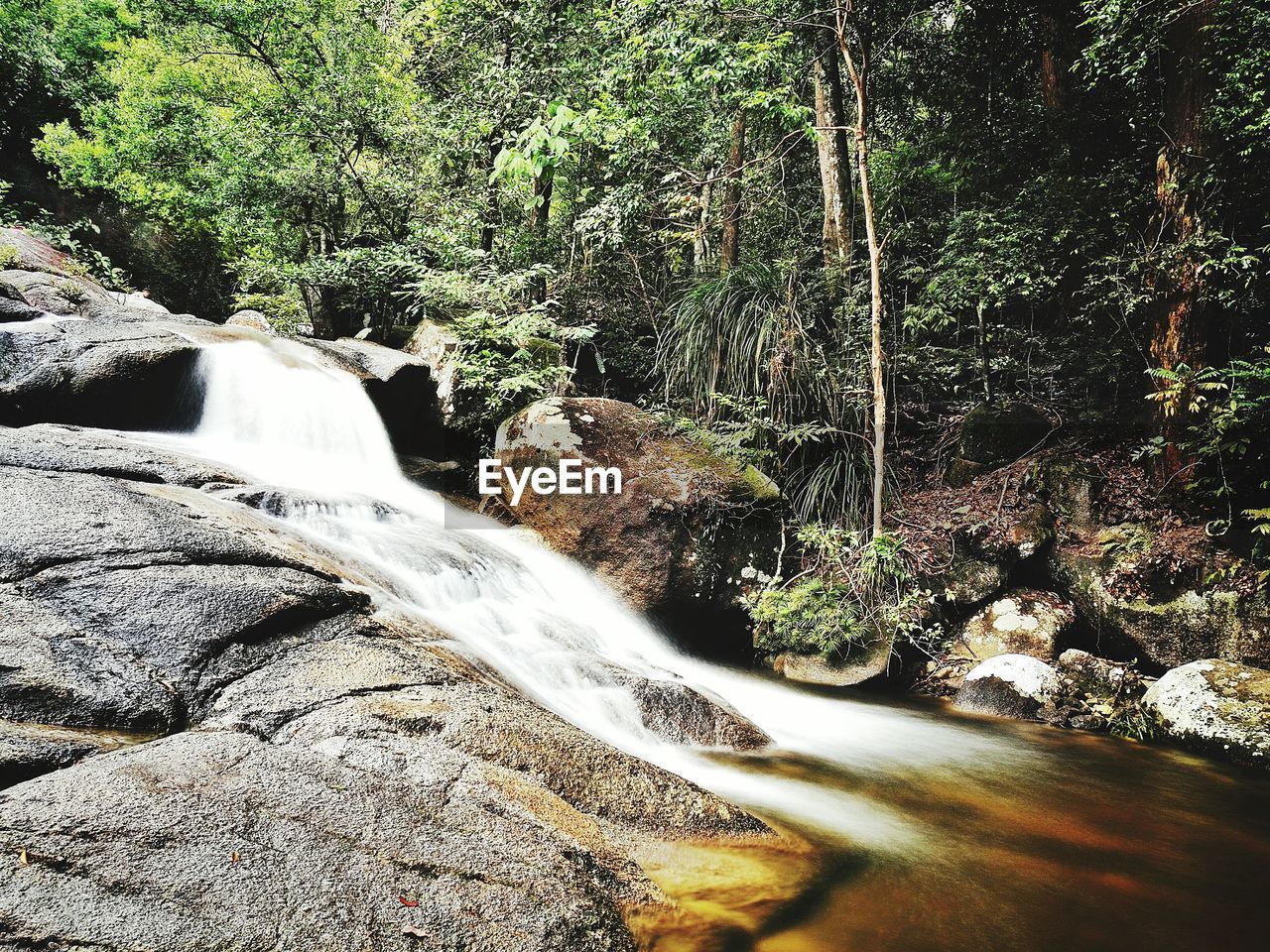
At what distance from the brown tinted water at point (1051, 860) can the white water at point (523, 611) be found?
18 cm

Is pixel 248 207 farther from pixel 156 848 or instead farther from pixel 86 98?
pixel 156 848

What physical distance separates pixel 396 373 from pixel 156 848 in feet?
24.8

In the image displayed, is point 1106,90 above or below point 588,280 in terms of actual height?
above

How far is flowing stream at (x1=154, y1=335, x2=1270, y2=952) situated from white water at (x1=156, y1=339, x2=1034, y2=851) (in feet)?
0.07

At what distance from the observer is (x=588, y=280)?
32.5ft

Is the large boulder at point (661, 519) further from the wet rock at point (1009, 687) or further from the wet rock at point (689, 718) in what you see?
the wet rock at point (689, 718)

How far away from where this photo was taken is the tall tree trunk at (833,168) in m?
7.36

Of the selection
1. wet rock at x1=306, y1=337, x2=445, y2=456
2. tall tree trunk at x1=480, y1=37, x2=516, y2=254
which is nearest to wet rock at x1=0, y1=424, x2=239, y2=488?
wet rock at x1=306, y1=337, x2=445, y2=456

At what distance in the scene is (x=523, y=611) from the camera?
196 inches

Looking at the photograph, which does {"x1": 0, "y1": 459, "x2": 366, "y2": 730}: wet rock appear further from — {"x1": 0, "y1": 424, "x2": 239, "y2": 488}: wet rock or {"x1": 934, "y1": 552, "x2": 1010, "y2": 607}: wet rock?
{"x1": 934, "y1": 552, "x2": 1010, "y2": 607}: wet rock

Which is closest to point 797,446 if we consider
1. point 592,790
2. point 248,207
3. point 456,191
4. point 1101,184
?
point 1101,184

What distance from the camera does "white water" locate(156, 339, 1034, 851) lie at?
12.2 feet

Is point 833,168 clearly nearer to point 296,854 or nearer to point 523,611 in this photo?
point 523,611

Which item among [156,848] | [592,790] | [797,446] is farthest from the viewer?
[797,446]
